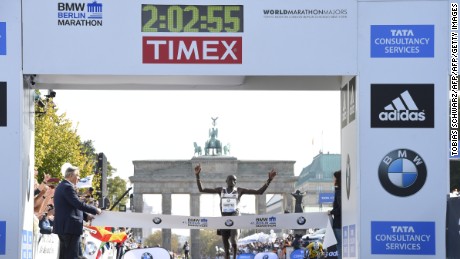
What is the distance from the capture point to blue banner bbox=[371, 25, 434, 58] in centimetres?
1123

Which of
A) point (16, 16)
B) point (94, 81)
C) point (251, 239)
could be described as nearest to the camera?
point (16, 16)

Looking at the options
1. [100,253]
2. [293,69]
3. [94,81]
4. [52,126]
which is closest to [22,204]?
[94,81]

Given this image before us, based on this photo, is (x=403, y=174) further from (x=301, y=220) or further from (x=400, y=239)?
(x=301, y=220)

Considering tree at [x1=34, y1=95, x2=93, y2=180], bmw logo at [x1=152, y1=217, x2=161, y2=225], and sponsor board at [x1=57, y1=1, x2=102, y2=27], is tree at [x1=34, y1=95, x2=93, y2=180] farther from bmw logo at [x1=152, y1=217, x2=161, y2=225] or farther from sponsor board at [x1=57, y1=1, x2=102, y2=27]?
sponsor board at [x1=57, y1=1, x2=102, y2=27]

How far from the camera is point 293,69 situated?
1120cm

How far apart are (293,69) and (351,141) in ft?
3.98

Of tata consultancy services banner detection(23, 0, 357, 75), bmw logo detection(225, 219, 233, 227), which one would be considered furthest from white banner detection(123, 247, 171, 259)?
tata consultancy services banner detection(23, 0, 357, 75)

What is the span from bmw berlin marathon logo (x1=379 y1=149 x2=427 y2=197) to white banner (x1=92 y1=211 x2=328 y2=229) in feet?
10.7

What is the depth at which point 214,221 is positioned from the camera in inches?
584

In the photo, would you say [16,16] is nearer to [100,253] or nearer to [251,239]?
[100,253]

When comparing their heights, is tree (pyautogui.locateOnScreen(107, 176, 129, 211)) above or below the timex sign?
below

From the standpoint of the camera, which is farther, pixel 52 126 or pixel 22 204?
pixel 52 126

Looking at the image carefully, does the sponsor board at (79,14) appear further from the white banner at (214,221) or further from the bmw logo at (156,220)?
the bmw logo at (156,220)

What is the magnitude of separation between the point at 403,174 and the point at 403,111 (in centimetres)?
69
